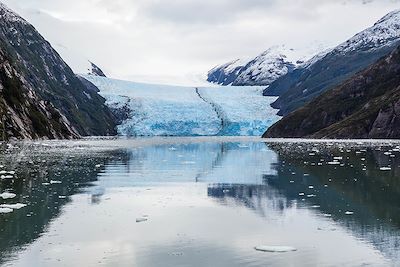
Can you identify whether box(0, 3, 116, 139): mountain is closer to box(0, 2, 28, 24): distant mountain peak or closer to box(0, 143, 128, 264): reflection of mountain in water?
box(0, 2, 28, 24): distant mountain peak

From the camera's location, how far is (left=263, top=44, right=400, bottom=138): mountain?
98.8 metres

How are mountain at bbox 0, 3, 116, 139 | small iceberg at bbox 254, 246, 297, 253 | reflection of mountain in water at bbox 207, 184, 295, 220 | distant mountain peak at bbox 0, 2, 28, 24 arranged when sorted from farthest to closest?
distant mountain peak at bbox 0, 2, 28, 24, mountain at bbox 0, 3, 116, 139, reflection of mountain in water at bbox 207, 184, 295, 220, small iceberg at bbox 254, 246, 297, 253

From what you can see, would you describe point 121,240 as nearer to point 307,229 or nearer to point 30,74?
point 307,229

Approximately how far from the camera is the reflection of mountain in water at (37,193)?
13.1m

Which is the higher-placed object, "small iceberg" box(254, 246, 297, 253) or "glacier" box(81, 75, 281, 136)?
"glacier" box(81, 75, 281, 136)

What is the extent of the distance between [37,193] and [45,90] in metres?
133

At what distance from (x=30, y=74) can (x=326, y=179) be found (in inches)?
5188

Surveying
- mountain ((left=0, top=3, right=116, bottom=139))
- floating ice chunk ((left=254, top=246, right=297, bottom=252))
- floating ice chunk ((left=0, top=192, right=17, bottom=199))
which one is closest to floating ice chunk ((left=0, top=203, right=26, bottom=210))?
floating ice chunk ((left=0, top=192, right=17, bottom=199))

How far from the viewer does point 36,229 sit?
13.8 m

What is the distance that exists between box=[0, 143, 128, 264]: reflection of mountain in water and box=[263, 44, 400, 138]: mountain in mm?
74453

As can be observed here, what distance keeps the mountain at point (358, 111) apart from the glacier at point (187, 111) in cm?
1749

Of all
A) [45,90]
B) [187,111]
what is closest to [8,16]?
[45,90]

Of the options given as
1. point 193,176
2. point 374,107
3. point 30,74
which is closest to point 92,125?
point 30,74

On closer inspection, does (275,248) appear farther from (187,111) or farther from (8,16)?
(8,16)
